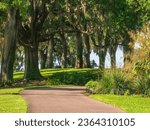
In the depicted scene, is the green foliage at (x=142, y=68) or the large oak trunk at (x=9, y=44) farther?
the large oak trunk at (x=9, y=44)

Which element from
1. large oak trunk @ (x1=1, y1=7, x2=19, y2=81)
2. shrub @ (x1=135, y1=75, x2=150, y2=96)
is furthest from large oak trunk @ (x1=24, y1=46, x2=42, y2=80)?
shrub @ (x1=135, y1=75, x2=150, y2=96)

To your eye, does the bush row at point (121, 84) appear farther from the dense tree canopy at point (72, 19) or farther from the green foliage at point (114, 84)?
the dense tree canopy at point (72, 19)

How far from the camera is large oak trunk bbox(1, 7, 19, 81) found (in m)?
40.1

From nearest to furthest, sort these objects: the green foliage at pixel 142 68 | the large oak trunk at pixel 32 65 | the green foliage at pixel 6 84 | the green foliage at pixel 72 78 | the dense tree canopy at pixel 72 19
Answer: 1. the green foliage at pixel 142 68
2. the green foliage at pixel 6 84
3. the green foliage at pixel 72 78
4. the dense tree canopy at pixel 72 19
5. the large oak trunk at pixel 32 65

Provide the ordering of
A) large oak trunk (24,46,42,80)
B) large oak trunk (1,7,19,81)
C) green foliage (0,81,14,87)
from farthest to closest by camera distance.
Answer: large oak trunk (24,46,42,80) → large oak trunk (1,7,19,81) → green foliage (0,81,14,87)

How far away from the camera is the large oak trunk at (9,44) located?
40062 mm

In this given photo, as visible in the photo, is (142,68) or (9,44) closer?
(142,68)

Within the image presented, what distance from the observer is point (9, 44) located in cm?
4056

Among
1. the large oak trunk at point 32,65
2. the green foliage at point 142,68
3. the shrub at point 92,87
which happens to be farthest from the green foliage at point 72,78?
the green foliage at point 142,68

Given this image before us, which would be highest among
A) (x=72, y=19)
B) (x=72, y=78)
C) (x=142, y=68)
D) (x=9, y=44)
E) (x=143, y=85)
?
(x=72, y=19)

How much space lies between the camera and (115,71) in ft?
96.2

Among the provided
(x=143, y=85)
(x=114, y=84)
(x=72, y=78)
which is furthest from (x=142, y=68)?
(x=72, y=78)

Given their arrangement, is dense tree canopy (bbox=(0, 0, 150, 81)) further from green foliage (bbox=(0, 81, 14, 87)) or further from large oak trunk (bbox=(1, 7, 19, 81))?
green foliage (bbox=(0, 81, 14, 87))

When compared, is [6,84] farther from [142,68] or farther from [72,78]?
[142,68]
